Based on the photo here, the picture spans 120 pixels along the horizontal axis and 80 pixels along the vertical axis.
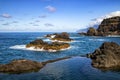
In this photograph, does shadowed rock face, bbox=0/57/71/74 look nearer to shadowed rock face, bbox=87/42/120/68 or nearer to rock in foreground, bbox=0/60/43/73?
rock in foreground, bbox=0/60/43/73

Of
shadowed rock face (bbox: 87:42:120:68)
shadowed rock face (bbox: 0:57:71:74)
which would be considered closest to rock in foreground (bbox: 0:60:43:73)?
shadowed rock face (bbox: 0:57:71:74)

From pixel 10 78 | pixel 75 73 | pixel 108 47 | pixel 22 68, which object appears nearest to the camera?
pixel 10 78

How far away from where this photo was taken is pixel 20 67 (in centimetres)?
3825

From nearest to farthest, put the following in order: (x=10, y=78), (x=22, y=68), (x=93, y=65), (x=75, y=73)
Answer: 1. (x=10, y=78)
2. (x=75, y=73)
3. (x=22, y=68)
4. (x=93, y=65)

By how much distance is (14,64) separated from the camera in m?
38.6

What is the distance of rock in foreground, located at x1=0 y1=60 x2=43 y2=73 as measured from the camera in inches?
1480

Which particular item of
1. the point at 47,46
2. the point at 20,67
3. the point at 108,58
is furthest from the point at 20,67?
the point at 47,46

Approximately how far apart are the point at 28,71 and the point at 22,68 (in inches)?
65.0

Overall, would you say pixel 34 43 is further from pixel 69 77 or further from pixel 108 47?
pixel 69 77

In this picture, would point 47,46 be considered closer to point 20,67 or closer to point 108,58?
point 108,58

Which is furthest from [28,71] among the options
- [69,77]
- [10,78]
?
[69,77]

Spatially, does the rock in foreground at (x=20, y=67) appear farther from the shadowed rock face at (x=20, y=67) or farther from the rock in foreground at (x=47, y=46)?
the rock in foreground at (x=47, y=46)

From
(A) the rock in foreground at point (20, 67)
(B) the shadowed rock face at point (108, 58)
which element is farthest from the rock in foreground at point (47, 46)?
(A) the rock in foreground at point (20, 67)

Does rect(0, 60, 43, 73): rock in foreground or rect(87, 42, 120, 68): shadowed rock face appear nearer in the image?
rect(0, 60, 43, 73): rock in foreground
